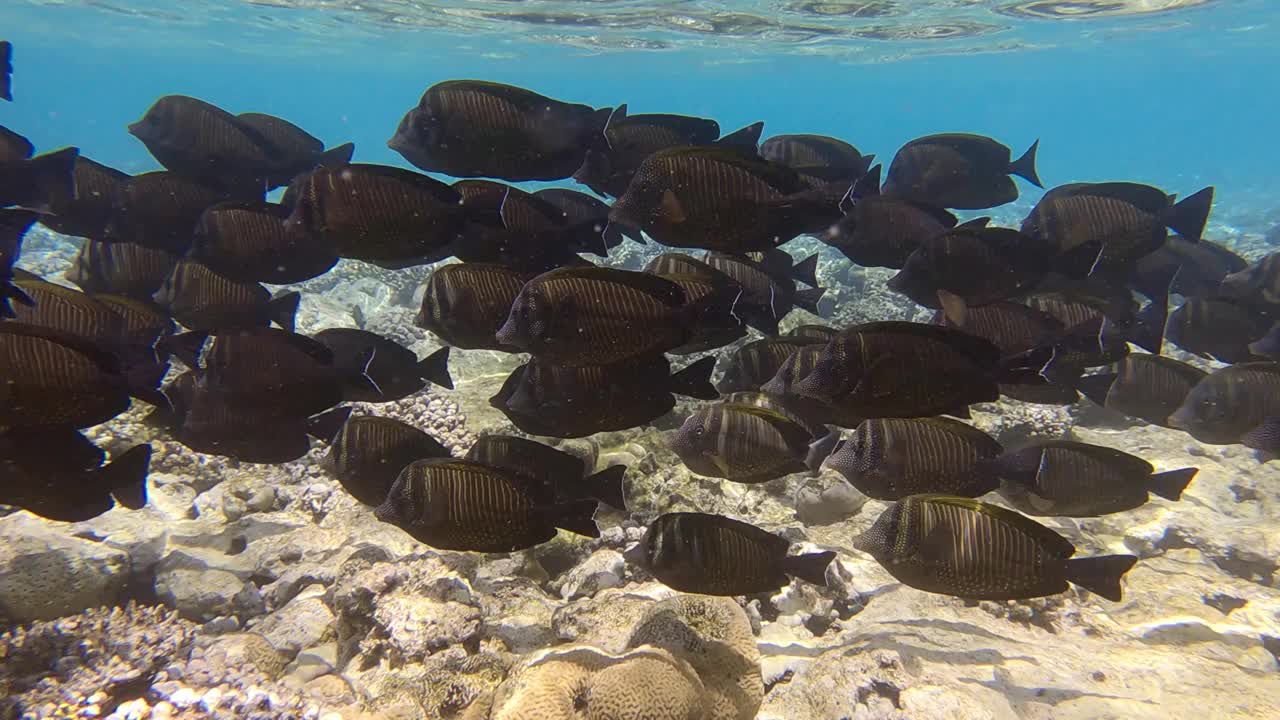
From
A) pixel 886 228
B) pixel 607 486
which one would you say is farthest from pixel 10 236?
pixel 886 228

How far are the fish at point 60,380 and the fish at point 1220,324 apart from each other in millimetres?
6414

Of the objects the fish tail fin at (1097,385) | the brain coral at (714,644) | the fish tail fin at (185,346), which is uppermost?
the fish tail fin at (185,346)

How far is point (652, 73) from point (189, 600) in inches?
2120

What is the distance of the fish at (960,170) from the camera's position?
4492 millimetres

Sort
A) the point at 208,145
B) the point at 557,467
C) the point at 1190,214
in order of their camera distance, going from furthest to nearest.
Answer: the point at 208,145 < the point at 1190,214 < the point at 557,467

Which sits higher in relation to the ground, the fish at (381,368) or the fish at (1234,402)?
the fish at (381,368)

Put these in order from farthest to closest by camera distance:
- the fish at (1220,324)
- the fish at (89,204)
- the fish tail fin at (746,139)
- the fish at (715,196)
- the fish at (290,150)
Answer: the fish at (1220,324) < the fish at (290,150) < the fish at (89,204) < the fish tail fin at (746,139) < the fish at (715,196)

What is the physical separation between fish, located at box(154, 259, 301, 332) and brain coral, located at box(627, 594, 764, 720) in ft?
9.49

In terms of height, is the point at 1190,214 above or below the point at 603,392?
above

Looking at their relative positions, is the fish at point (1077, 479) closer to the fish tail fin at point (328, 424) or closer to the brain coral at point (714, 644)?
the brain coral at point (714, 644)

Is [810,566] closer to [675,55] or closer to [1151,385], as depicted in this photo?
[1151,385]

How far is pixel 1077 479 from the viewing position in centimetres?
279

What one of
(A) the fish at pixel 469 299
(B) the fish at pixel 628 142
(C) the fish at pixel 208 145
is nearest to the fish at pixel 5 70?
(C) the fish at pixel 208 145

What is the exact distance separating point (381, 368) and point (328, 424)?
16.0 inches
